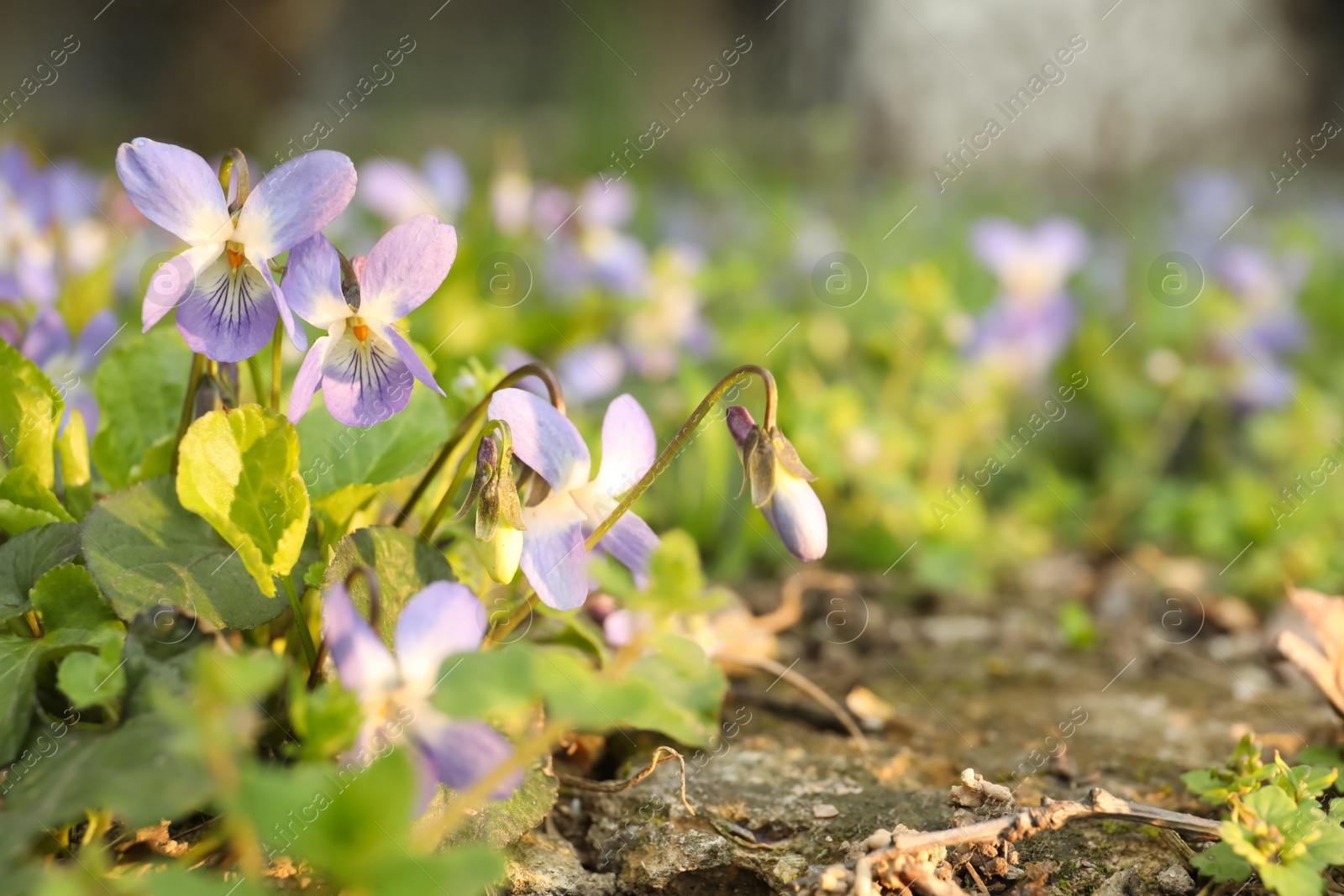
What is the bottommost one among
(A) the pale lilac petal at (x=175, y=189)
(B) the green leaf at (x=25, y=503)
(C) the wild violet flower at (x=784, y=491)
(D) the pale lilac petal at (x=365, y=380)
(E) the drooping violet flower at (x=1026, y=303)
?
(E) the drooping violet flower at (x=1026, y=303)

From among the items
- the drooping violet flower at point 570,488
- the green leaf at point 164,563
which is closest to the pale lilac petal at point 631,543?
the drooping violet flower at point 570,488

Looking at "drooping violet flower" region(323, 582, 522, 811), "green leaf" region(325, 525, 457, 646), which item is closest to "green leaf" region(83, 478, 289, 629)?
"green leaf" region(325, 525, 457, 646)

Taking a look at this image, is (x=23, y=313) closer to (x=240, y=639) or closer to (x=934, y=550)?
(x=240, y=639)

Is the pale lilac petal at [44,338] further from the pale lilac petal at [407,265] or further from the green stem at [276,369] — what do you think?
the pale lilac petal at [407,265]

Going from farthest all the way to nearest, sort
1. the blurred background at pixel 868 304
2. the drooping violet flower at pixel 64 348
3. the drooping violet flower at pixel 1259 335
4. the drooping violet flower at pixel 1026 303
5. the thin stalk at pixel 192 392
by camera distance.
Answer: the drooping violet flower at pixel 1259 335 < the drooping violet flower at pixel 1026 303 < the blurred background at pixel 868 304 < the drooping violet flower at pixel 64 348 < the thin stalk at pixel 192 392

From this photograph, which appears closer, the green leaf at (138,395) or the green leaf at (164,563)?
the green leaf at (164,563)

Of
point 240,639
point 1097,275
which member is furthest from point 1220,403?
point 240,639

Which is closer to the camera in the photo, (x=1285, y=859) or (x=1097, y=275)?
(x=1285, y=859)
